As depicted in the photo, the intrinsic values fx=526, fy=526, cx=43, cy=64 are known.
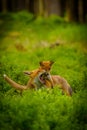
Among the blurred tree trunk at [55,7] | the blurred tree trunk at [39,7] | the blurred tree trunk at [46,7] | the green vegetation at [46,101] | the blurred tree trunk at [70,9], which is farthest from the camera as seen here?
the blurred tree trunk at [55,7]

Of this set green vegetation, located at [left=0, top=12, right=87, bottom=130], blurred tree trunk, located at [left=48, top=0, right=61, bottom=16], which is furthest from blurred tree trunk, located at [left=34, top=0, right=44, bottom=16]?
green vegetation, located at [left=0, top=12, right=87, bottom=130]

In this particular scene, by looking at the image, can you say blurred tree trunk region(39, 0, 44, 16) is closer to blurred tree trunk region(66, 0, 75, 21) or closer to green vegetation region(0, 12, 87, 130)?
blurred tree trunk region(66, 0, 75, 21)

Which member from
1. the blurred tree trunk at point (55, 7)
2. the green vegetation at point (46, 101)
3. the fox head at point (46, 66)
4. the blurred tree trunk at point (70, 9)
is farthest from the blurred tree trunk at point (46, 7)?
the fox head at point (46, 66)

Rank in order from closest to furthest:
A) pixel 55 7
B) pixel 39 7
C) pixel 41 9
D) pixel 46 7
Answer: pixel 41 9
pixel 46 7
pixel 39 7
pixel 55 7

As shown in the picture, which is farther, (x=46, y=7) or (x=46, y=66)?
(x=46, y=7)

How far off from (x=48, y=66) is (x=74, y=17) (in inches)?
785

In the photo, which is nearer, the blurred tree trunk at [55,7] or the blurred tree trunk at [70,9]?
the blurred tree trunk at [70,9]

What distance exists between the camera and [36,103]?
8.28 meters

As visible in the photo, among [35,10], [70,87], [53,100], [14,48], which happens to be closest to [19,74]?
[70,87]

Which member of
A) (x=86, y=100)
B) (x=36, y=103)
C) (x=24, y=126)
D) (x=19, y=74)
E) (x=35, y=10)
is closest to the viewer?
(x=24, y=126)

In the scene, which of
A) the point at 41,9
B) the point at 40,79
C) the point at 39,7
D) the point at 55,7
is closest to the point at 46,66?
the point at 40,79

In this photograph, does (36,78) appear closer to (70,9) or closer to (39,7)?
(70,9)

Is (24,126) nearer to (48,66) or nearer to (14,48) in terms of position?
(48,66)

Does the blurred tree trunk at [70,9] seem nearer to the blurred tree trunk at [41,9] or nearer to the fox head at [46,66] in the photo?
the blurred tree trunk at [41,9]
